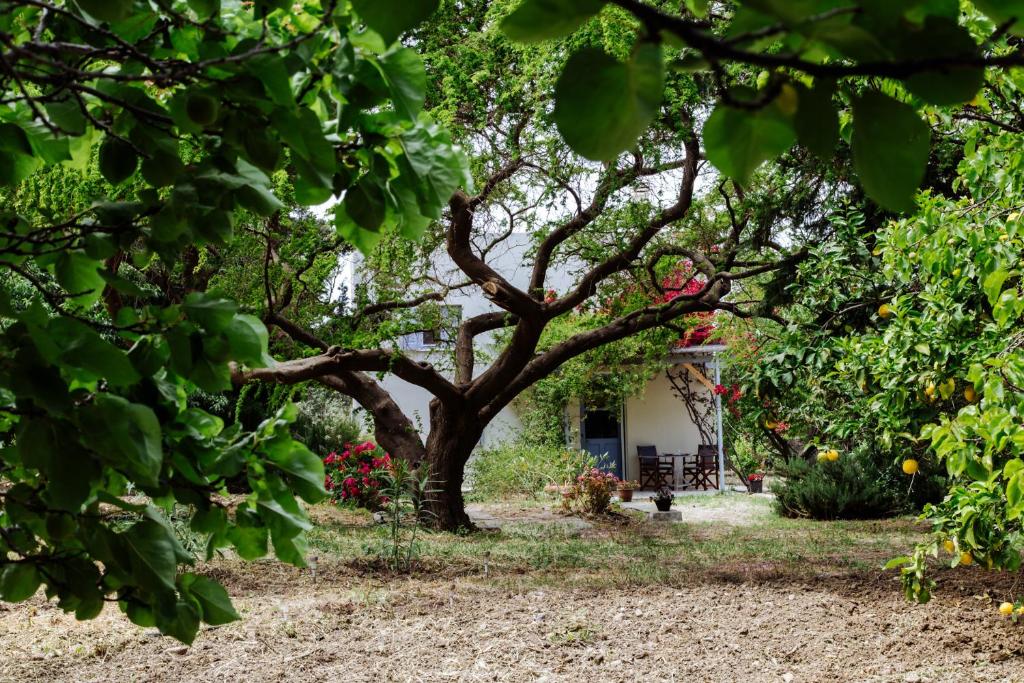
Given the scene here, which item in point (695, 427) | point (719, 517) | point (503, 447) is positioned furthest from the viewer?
point (695, 427)

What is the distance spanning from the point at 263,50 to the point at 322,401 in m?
15.1

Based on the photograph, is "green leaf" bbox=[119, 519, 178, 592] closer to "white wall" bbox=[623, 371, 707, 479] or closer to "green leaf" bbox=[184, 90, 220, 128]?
"green leaf" bbox=[184, 90, 220, 128]

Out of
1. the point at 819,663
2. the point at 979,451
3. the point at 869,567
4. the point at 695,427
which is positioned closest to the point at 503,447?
the point at 695,427

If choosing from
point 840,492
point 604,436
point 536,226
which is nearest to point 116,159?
point 536,226

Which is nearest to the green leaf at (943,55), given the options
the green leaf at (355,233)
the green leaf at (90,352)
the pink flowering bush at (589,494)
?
the green leaf at (90,352)

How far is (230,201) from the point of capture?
1.09 metres

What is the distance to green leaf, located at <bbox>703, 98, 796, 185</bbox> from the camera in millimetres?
519

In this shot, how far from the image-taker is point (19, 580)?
3.55 feet

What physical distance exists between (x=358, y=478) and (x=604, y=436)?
7159 millimetres

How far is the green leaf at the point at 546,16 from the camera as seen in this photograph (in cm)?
47

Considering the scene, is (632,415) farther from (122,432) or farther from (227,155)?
(122,432)

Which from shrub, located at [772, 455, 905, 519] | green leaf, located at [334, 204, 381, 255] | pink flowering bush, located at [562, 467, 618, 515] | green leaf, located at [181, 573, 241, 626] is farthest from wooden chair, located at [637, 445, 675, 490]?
green leaf, located at [181, 573, 241, 626]

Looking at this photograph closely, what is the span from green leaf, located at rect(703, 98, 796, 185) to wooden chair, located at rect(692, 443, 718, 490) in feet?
53.9

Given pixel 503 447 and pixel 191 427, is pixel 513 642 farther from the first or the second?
pixel 503 447
